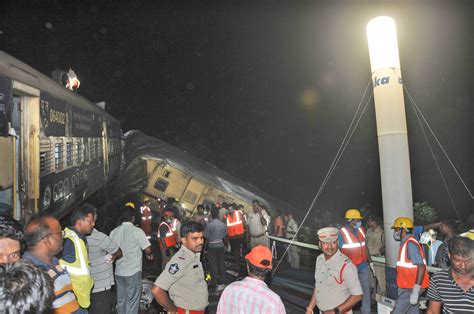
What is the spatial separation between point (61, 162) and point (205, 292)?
4.80 m

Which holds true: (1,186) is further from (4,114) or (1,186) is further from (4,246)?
(4,246)

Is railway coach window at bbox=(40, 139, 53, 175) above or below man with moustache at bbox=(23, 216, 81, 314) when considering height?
above

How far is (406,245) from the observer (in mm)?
5066

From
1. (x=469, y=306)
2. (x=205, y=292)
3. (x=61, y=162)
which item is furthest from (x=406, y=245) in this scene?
(x=61, y=162)

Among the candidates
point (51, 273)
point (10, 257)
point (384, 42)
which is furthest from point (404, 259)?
point (384, 42)

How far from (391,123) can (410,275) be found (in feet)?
12.1

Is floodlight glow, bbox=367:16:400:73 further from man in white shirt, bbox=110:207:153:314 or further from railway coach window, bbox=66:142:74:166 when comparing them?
railway coach window, bbox=66:142:74:166

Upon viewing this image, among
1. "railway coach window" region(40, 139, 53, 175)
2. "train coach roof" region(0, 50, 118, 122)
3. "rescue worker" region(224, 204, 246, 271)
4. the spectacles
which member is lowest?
"rescue worker" region(224, 204, 246, 271)

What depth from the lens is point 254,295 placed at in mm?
2732

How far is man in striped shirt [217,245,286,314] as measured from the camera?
8.84 ft

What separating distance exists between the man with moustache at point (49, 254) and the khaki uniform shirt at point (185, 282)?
0.81 meters

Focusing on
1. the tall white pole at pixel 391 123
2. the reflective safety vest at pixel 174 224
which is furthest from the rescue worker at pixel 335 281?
the reflective safety vest at pixel 174 224

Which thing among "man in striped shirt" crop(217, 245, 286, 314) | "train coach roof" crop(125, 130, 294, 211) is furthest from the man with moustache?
"train coach roof" crop(125, 130, 294, 211)

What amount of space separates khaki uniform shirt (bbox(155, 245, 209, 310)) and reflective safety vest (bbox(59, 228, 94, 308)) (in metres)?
0.97
